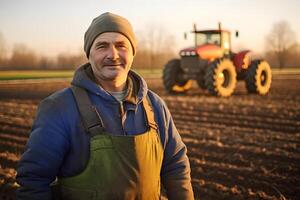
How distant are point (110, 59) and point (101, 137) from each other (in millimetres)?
447

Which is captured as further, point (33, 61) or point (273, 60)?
point (273, 60)

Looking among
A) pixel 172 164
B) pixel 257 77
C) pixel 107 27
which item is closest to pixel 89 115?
pixel 107 27

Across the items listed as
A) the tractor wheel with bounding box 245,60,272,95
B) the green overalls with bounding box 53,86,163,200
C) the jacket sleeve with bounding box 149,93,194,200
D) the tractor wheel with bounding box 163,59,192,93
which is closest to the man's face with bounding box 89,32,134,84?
the green overalls with bounding box 53,86,163,200

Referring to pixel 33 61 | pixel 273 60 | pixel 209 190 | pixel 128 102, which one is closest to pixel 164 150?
pixel 128 102

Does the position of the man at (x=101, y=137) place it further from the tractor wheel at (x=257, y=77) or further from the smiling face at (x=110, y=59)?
the tractor wheel at (x=257, y=77)

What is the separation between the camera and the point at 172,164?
214 centimetres

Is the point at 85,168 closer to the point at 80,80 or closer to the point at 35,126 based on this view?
the point at 35,126

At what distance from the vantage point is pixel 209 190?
407 centimetres

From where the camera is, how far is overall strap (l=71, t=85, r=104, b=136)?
5.96 ft

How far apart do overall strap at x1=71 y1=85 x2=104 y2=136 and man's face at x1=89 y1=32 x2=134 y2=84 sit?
7.7 inches

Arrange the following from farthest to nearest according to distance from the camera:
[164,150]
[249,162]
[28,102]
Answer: [28,102]
[249,162]
[164,150]

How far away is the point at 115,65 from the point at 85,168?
586 millimetres

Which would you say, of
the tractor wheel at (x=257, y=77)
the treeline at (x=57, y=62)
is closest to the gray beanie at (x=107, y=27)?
the tractor wheel at (x=257, y=77)

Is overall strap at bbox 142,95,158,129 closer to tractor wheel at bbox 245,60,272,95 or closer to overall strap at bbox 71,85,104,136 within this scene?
overall strap at bbox 71,85,104,136
